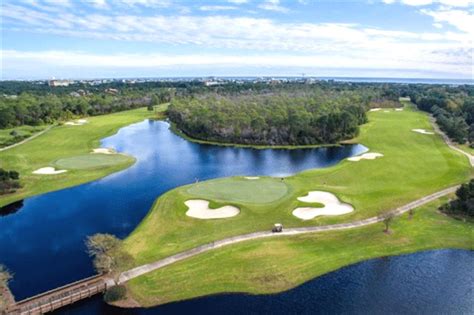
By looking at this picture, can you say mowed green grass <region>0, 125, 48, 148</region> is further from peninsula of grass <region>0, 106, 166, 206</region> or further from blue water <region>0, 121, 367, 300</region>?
blue water <region>0, 121, 367, 300</region>

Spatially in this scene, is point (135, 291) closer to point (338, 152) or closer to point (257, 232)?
point (257, 232)

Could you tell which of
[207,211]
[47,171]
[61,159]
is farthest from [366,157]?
[61,159]

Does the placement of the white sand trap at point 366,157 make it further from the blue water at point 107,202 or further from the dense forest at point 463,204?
the dense forest at point 463,204

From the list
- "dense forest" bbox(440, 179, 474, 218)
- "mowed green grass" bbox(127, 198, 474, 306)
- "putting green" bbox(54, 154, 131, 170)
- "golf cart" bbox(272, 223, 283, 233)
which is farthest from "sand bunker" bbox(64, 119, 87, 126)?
"dense forest" bbox(440, 179, 474, 218)

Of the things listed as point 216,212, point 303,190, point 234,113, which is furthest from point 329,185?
point 234,113

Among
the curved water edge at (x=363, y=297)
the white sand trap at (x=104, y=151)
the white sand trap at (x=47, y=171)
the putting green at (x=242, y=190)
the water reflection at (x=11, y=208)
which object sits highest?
the white sand trap at (x=104, y=151)

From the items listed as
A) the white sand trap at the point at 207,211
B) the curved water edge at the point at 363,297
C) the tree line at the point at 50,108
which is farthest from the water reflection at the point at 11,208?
the tree line at the point at 50,108
